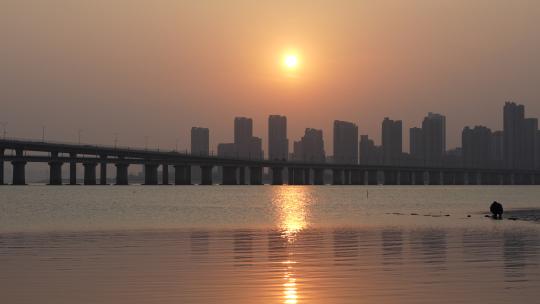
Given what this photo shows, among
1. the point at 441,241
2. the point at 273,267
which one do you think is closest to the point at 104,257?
the point at 273,267

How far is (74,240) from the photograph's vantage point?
45719mm

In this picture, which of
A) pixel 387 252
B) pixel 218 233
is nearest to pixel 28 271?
pixel 387 252

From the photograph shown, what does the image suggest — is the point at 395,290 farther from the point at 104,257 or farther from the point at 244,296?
the point at 104,257

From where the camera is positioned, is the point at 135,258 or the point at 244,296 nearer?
the point at 244,296

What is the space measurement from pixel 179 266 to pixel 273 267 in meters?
3.17

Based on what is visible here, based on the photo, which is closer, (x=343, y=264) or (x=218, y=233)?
(x=343, y=264)

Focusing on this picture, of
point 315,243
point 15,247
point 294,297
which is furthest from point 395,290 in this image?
point 15,247

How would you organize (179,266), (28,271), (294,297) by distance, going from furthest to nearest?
(179,266) < (28,271) < (294,297)

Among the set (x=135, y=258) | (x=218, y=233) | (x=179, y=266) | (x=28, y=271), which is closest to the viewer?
(x=28, y=271)

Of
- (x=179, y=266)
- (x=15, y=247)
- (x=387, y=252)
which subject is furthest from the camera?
(x=15, y=247)

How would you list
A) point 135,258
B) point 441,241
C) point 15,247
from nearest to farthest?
point 135,258
point 15,247
point 441,241

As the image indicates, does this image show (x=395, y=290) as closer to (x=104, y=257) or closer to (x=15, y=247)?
(x=104, y=257)

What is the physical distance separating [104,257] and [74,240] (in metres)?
11.3

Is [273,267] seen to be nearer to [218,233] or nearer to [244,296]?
[244,296]
